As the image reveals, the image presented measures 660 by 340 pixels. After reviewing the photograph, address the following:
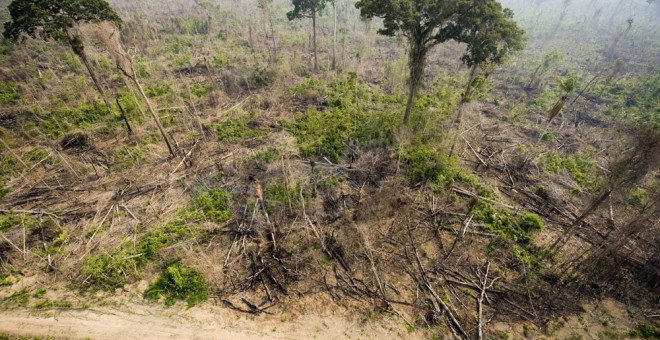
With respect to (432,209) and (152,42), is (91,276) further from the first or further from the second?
(152,42)

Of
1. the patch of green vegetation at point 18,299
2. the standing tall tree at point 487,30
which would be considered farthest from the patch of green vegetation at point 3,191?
the standing tall tree at point 487,30

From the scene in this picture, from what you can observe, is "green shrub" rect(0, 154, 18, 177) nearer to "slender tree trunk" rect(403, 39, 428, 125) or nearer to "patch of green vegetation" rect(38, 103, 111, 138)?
"patch of green vegetation" rect(38, 103, 111, 138)

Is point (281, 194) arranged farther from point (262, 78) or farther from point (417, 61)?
point (262, 78)

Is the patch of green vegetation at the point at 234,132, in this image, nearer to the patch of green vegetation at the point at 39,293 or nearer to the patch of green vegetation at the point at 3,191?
the patch of green vegetation at the point at 3,191

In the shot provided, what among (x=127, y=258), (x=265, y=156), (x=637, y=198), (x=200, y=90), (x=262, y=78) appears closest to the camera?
(x=127, y=258)

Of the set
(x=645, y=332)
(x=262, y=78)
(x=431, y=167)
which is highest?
(x=262, y=78)

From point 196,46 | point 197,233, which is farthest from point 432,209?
point 196,46

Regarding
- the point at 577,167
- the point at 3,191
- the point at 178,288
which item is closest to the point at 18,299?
the point at 178,288
